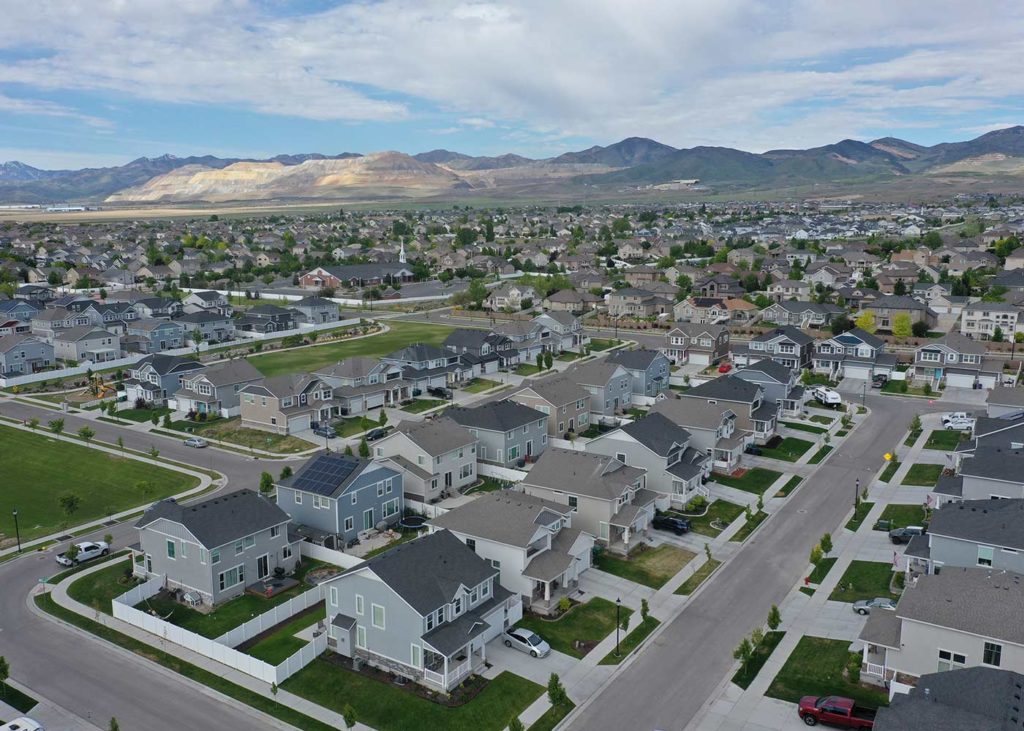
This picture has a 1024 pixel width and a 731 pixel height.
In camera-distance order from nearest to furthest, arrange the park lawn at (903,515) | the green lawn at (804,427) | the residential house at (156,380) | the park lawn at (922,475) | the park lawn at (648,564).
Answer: the park lawn at (648,564), the park lawn at (903,515), the park lawn at (922,475), the green lawn at (804,427), the residential house at (156,380)

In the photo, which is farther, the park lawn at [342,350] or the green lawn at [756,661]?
the park lawn at [342,350]

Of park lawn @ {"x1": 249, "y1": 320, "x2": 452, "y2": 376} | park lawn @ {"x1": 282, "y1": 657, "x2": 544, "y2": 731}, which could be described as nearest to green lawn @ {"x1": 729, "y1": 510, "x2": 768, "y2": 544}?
park lawn @ {"x1": 282, "y1": 657, "x2": 544, "y2": 731}

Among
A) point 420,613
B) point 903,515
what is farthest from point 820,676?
point 903,515

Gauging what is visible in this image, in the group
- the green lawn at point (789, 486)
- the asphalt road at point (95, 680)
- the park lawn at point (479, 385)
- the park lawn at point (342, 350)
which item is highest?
the park lawn at point (342, 350)

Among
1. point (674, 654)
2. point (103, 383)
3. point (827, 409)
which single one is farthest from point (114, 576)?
point (827, 409)

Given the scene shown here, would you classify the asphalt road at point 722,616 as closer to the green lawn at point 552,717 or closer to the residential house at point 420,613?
the green lawn at point 552,717

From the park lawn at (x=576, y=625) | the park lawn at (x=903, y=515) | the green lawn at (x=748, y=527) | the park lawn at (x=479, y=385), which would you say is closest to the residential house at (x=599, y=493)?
the green lawn at (x=748, y=527)

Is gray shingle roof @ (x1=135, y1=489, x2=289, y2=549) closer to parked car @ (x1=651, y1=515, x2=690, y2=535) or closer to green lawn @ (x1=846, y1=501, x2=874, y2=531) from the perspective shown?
parked car @ (x1=651, y1=515, x2=690, y2=535)
